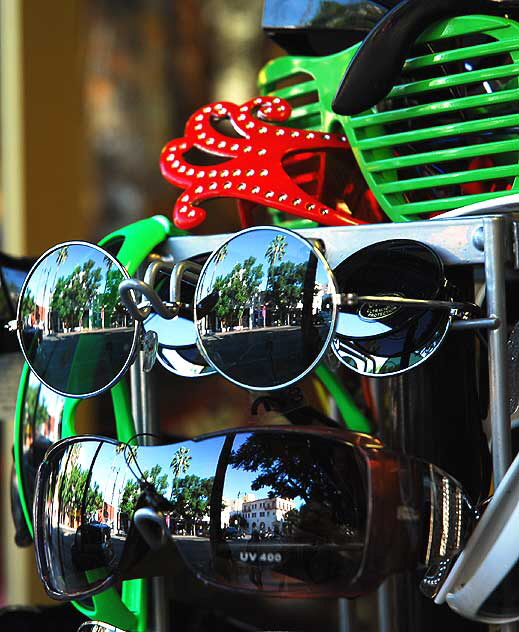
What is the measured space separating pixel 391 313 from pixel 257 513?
13 cm

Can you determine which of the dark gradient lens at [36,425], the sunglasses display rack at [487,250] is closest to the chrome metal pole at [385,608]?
the sunglasses display rack at [487,250]

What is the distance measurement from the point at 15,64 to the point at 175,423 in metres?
0.96

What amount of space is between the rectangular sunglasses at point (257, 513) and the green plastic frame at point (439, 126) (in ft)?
0.56

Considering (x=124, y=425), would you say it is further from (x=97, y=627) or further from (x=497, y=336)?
(x=497, y=336)

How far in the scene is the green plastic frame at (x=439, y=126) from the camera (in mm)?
540

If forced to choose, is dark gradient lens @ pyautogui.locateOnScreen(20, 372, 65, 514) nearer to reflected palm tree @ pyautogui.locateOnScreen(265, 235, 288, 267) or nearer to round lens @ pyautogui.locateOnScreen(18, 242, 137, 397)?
round lens @ pyautogui.locateOnScreen(18, 242, 137, 397)

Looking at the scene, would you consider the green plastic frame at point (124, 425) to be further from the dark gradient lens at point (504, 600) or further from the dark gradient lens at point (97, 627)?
the dark gradient lens at point (504, 600)

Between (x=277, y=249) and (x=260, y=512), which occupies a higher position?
(x=277, y=249)

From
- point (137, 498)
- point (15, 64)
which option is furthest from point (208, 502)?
point (15, 64)

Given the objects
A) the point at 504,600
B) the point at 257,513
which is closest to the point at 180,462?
the point at 257,513

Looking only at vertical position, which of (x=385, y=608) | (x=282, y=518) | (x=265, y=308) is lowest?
(x=385, y=608)

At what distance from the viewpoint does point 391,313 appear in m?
0.51

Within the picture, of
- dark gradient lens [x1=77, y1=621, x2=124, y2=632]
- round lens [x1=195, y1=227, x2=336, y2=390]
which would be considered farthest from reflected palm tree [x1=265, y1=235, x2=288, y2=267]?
dark gradient lens [x1=77, y1=621, x2=124, y2=632]

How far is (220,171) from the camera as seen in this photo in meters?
0.61
